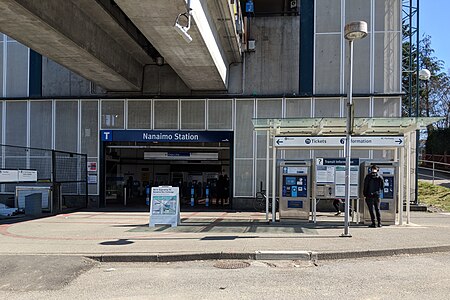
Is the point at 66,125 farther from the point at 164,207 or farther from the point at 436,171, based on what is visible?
the point at 436,171

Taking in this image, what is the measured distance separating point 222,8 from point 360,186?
715 centimetres

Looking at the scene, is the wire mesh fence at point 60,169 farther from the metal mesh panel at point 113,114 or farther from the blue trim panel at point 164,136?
the metal mesh panel at point 113,114

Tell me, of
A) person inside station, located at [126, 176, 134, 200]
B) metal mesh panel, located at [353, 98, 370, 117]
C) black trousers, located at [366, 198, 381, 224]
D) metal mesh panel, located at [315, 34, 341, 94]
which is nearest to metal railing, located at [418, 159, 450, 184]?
metal mesh panel, located at [353, 98, 370, 117]

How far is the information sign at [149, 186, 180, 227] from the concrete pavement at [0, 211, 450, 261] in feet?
0.79

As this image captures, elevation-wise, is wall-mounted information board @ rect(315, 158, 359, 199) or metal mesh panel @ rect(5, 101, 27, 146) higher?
metal mesh panel @ rect(5, 101, 27, 146)

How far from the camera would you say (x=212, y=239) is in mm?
10484

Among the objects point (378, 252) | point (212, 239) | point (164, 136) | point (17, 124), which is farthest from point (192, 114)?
point (378, 252)

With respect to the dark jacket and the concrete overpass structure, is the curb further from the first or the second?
the concrete overpass structure

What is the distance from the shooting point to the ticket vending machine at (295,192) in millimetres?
13688

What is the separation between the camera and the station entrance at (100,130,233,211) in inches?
786

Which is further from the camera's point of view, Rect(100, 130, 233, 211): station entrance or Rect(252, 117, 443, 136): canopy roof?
Rect(100, 130, 233, 211): station entrance

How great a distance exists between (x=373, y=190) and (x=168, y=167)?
15.0 m

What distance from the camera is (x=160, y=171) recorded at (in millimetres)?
25625

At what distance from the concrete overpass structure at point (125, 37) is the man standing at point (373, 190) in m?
6.37
